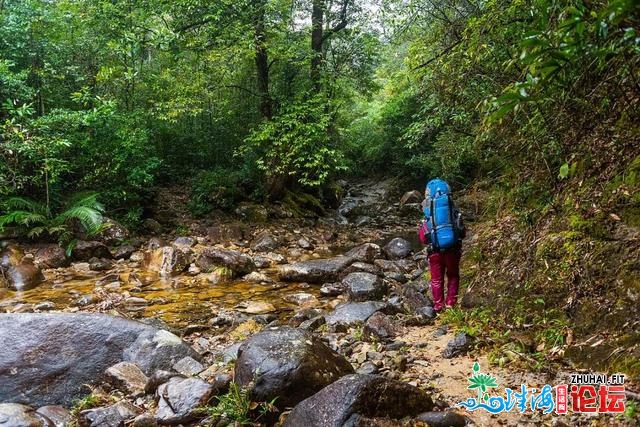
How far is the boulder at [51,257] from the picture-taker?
867cm

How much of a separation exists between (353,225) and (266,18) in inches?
285

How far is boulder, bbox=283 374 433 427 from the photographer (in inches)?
101

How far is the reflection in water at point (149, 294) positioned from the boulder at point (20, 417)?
255 centimetres

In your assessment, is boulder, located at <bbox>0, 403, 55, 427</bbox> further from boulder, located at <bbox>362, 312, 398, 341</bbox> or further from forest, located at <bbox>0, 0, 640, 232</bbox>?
forest, located at <bbox>0, 0, 640, 232</bbox>

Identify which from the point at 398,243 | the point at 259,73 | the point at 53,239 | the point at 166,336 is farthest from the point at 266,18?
the point at 166,336

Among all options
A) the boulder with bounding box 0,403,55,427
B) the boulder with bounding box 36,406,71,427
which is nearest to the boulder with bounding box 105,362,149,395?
the boulder with bounding box 36,406,71,427

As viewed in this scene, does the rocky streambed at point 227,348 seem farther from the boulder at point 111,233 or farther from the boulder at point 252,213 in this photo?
the boulder at point 252,213

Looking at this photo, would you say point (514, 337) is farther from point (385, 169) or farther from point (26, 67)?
point (385, 169)

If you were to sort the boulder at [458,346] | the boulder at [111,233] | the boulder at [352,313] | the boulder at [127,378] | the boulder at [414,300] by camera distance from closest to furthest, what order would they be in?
the boulder at [127,378] < the boulder at [458,346] < the boulder at [352,313] < the boulder at [414,300] < the boulder at [111,233]

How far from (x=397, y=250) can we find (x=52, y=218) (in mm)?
8331

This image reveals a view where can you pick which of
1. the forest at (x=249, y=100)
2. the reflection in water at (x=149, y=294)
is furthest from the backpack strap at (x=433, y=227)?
the reflection in water at (x=149, y=294)

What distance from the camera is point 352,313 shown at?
18.8ft

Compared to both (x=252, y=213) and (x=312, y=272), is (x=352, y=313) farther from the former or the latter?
(x=252, y=213)

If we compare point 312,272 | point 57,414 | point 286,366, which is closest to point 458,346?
point 286,366
